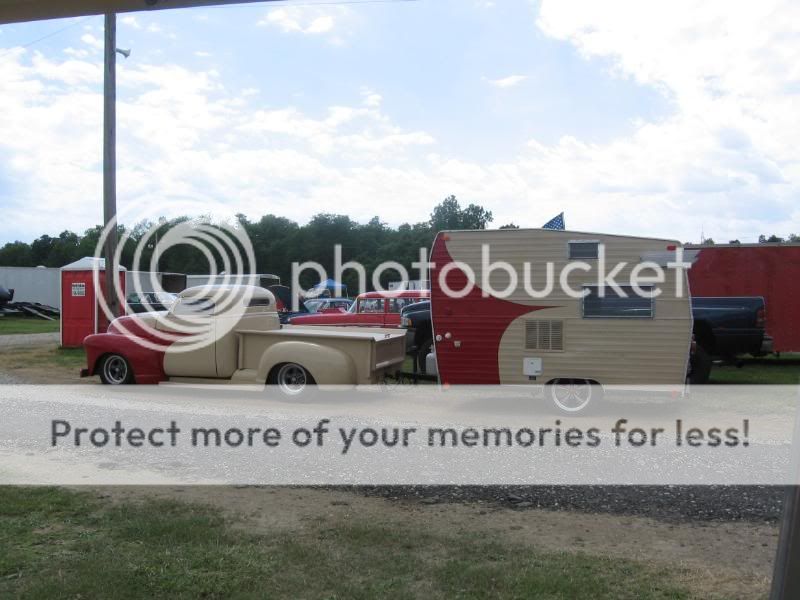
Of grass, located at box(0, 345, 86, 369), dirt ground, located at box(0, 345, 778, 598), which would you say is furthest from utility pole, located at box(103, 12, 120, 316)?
dirt ground, located at box(0, 345, 778, 598)

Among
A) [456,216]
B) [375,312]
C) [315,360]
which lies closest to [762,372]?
[375,312]

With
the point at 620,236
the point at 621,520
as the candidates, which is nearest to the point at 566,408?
the point at 620,236

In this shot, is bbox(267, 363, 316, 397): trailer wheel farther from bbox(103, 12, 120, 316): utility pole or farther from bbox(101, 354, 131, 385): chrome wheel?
bbox(103, 12, 120, 316): utility pole

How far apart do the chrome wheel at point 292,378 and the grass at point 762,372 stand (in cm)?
828

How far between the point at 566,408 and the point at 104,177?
41.1 feet

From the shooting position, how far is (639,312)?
9711 millimetres

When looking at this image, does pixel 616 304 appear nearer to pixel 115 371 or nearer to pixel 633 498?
pixel 633 498

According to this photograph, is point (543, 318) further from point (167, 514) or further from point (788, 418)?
point (167, 514)

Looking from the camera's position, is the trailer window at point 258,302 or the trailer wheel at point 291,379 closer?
the trailer wheel at point 291,379

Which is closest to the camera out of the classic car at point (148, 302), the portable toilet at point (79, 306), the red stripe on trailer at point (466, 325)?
the red stripe on trailer at point (466, 325)

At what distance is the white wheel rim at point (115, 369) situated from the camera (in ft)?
38.3

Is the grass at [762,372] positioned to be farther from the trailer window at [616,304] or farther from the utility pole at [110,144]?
the utility pole at [110,144]

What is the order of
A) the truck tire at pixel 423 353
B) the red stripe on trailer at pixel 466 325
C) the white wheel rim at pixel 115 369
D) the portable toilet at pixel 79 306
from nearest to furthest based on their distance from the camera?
1. the red stripe on trailer at pixel 466 325
2. the white wheel rim at pixel 115 369
3. the truck tire at pixel 423 353
4. the portable toilet at pixel 79 306

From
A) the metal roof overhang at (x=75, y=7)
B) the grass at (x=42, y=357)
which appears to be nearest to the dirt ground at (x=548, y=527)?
the metal roof overhang at (x=75, y=7)
